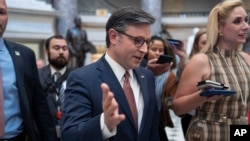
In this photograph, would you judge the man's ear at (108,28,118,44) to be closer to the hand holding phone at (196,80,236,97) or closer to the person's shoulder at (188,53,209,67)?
the hand holding phone at (196,80,236,97)

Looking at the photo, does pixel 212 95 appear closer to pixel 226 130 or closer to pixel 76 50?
pixel 226 130

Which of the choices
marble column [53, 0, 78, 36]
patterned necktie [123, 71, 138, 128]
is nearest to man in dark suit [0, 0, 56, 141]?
patterned necktie [123, 71, 138, 128]

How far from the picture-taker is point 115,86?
1736 mm

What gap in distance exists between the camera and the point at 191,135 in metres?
2.38

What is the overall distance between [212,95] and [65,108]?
85 cm

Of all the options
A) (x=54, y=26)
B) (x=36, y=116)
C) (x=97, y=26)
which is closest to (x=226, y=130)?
(x=36, y=116)

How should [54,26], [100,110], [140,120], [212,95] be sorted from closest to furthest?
[100,110]
[140,120]
[212,95]
[54,26]

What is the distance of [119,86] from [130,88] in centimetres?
9

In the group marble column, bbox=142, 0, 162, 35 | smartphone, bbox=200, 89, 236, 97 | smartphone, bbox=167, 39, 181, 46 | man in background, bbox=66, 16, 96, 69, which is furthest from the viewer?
marble column, bbox=142, 0, 162, 35

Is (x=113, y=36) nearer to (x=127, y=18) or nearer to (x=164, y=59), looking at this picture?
(x=127, y=18)

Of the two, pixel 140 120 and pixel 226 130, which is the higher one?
pixel 140 120

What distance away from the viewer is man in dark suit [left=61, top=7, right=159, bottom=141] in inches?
64.1

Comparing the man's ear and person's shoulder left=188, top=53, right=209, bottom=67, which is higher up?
the man's ear

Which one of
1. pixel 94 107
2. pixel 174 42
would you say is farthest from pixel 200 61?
pixel 94 107
